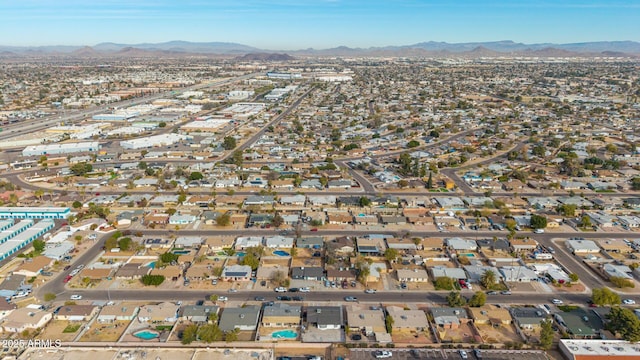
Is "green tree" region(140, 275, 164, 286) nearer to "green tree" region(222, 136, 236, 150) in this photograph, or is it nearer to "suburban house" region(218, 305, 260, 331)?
"suburban house" region(218, 305, 260, 331)

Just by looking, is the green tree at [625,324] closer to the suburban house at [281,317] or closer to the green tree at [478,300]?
the green tree at [478,300]

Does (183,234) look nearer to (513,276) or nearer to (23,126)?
(513,276)

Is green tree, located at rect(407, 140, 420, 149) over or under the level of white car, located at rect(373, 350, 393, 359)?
over

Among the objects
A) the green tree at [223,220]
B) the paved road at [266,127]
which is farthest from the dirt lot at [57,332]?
the paved road at [266,127]

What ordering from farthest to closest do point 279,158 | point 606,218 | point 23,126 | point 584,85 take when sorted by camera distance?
point 584,85 → point 23,126 → point 279,158 → point 606,218

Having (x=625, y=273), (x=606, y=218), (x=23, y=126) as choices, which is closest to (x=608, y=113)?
(x=606, y=218)

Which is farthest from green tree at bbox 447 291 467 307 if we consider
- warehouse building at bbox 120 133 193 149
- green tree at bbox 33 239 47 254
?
warehouse building at bbox 120 133 193 149
